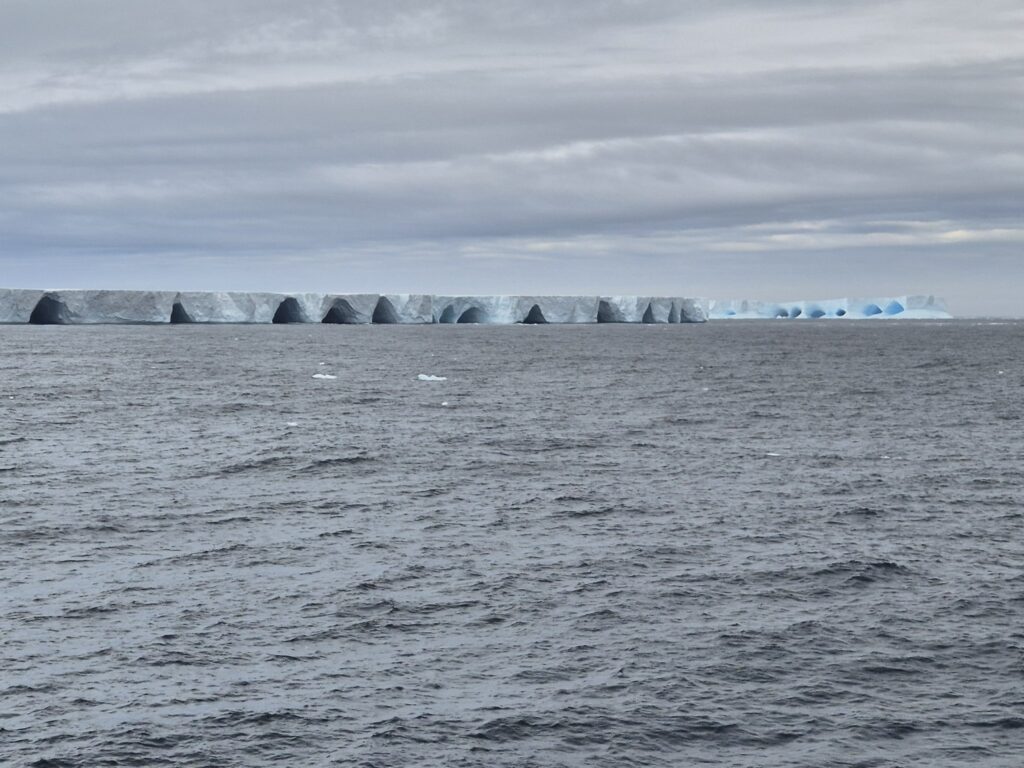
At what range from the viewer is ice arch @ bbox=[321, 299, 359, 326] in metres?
115

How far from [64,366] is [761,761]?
5689 centimetres

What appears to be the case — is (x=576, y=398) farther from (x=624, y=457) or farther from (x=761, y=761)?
(x=761, y=761)

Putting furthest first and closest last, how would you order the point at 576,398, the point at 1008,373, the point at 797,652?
the point at 1008,373, the point at 576,398, the point at 797,652

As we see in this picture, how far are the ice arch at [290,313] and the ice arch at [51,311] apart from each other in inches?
715

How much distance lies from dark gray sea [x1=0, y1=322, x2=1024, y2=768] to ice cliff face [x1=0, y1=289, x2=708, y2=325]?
71.5m

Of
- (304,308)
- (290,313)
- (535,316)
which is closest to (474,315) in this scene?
(535,316)

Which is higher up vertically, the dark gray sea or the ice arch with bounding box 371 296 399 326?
the ice arch with bounding box 371 296 399 326

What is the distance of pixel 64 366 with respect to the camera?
61625 mm

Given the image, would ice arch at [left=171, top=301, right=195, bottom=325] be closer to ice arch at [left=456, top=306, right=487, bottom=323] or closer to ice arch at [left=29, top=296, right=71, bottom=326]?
ice arch at [left=29, top=296, right=71, bottom=326]

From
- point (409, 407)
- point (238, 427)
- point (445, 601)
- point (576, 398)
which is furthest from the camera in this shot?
point (576, 398)

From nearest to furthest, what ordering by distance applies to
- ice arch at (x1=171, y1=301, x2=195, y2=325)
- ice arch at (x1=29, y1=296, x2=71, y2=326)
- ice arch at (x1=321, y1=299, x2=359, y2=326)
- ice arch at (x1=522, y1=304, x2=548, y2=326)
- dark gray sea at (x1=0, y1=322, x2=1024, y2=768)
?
1. dark gray sea at (x1=0, y1=322, x2=1024, y2=768)
2. ice arch at (x1=29, y1=296, x2=71, y2=326)
3. ice arch at (x1=321, y1=299, x2=359, y2=326)
4. ice arch at (x1=171, y1=301, x2=195, y2=325)
5. ice arch at (x1=522, y1=304, x2=548, y2=326)

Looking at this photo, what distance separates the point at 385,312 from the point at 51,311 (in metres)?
31.1

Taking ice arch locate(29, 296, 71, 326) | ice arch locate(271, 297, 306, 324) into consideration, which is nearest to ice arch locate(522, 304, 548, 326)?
ice arch locate(271, 297, 306, 324)

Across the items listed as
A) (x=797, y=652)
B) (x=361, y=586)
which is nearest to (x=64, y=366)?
(x=361, y=586)
